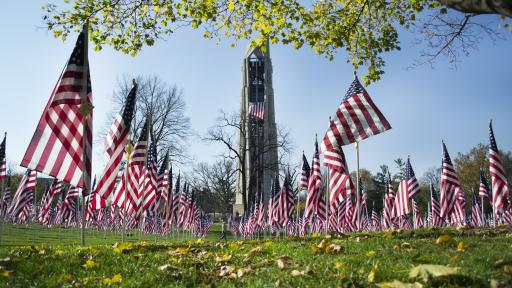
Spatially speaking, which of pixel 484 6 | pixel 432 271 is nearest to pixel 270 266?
pixel 432 271

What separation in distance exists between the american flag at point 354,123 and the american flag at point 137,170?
6.60 m

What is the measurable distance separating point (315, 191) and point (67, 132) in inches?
469

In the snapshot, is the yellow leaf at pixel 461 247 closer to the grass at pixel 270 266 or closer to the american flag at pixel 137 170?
the grass at pixel 270 266

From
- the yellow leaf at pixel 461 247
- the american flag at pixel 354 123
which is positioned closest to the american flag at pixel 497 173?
the american flag at pixel 354 123

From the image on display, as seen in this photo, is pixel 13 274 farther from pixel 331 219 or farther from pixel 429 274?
pixel 331 219

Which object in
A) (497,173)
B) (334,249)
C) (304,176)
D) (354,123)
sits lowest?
(334,249)

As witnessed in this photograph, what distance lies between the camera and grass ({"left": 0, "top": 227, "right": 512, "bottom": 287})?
3.88 metres

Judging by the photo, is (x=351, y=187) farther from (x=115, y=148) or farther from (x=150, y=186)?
(x=115, y=148)

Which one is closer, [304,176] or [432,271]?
[432,271]

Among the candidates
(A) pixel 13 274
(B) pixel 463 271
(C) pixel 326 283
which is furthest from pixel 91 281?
(B) pixel 463 271

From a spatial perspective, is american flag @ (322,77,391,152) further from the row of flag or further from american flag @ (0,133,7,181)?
american flag @ (0,133,7,181)

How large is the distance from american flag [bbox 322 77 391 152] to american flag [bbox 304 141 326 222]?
270 inches

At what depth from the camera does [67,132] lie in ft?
26.1

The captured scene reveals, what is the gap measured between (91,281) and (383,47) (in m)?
9.61
